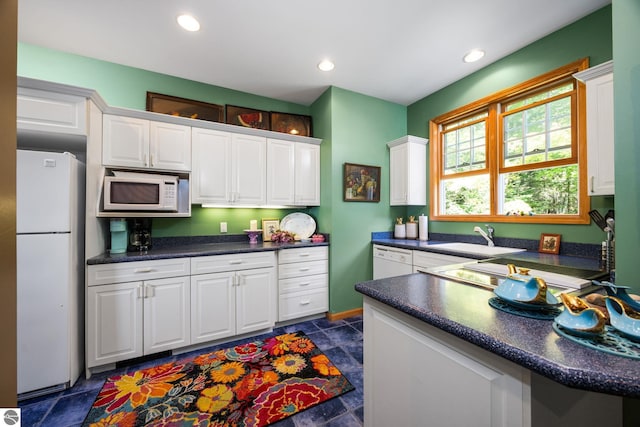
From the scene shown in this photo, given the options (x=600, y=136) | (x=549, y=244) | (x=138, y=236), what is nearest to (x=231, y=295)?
(x=138, y=236)

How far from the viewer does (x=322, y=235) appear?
3057 mm

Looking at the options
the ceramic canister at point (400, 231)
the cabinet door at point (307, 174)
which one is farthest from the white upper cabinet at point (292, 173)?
the ceramic canister at point (400, 231)

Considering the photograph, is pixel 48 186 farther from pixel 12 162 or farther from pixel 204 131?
pixel 12 162

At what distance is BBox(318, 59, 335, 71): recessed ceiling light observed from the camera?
2.47 metres

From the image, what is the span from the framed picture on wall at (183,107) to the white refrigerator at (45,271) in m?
1.19

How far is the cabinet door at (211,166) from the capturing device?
8.34 feet

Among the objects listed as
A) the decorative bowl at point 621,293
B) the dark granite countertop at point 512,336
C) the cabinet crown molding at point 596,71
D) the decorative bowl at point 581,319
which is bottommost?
the dark granite countertop at point 512,336

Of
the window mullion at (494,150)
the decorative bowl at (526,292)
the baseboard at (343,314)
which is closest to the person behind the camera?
the decorative bowl at (526,292)

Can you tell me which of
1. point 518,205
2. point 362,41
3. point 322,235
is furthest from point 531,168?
point 322,235

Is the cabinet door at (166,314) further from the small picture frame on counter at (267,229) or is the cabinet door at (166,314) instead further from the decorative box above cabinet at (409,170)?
the decorative box above cabinet at (409,170)

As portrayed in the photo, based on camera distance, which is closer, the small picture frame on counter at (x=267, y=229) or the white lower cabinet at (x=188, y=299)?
the white lower cabinet at (x=188, y=299)

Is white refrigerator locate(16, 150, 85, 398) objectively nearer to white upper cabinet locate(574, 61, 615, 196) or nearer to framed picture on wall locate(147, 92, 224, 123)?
framed picture on wall locate(147, 92, 224, 123)

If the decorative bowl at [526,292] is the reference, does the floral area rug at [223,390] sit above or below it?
below

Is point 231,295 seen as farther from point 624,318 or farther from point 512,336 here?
point 624,318
